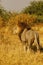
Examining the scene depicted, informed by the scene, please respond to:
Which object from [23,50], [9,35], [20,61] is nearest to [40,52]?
[23,50]

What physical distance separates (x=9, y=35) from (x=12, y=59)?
502 centimetres

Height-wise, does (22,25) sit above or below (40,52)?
above

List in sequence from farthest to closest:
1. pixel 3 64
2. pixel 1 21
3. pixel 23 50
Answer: pixel 1 21 → pixel 23 50 → pixel 3 64

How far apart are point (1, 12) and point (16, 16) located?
1284mm

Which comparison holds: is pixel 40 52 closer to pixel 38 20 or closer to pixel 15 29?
pixel 15 29

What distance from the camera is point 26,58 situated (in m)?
7.20

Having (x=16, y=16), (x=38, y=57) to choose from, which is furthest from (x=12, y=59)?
(x=16, y=16)

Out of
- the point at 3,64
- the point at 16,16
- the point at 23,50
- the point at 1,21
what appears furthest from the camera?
the point at 16,16

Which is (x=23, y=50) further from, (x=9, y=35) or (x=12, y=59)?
(x=9, y=35)

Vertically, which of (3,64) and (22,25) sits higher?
(22,25)

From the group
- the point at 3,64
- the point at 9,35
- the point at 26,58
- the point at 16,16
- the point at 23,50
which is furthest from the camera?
the point at 16,16

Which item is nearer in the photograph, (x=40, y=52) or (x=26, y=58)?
(x=26, y=58)

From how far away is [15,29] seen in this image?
879 centimetres

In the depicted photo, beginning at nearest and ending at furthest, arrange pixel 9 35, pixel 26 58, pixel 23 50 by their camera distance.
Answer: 1. pixel 26 58
2. pixel 23 50
3. pixel 9 35
